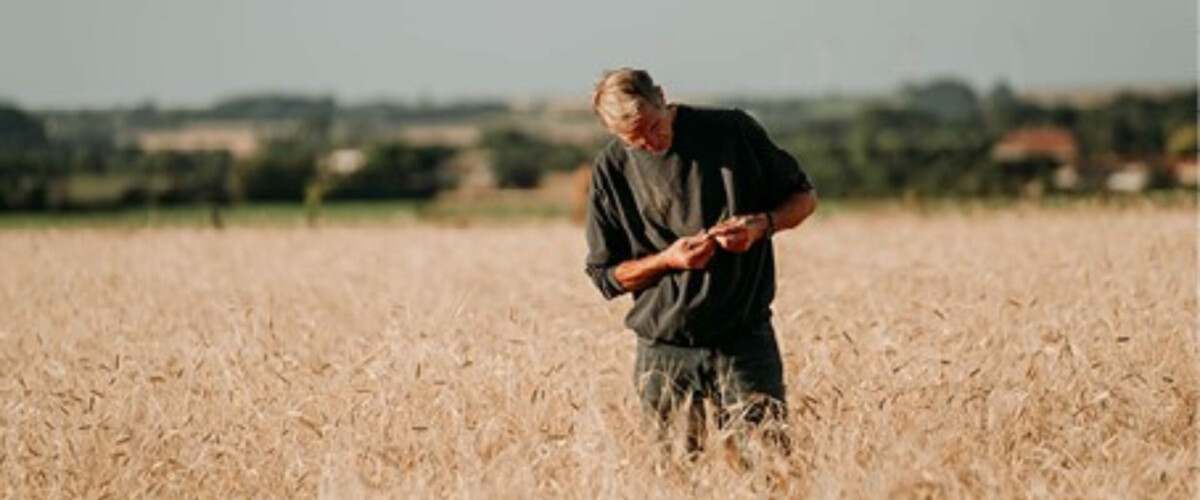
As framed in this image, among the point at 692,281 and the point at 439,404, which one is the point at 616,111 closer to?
the point at 692,281

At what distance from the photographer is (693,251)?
508 cm

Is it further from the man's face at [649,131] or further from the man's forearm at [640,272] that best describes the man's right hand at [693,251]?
the man's face at [649,131]

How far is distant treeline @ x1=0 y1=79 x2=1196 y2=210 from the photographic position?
53.7 metres

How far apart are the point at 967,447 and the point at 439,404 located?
2145 mm

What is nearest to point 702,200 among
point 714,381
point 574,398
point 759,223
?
point 759,223

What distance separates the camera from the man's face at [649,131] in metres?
4.98

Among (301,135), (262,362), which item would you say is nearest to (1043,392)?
(262,362)

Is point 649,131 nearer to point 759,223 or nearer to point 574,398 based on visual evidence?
point 759,223

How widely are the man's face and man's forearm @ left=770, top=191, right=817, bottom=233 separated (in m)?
0.44

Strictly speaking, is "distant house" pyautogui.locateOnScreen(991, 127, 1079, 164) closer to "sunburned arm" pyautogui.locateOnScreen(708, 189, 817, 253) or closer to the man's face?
"sunburned arm" pyautogui.locateOnScreen(708, 189, 817, 253)

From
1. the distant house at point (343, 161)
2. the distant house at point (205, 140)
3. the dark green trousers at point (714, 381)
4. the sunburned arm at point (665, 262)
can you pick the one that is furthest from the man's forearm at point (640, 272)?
the distant house at point (343, 161)

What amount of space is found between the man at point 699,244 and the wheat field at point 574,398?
0.24 metres

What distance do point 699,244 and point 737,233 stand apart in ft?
0.43

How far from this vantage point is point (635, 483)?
4.88 metres
